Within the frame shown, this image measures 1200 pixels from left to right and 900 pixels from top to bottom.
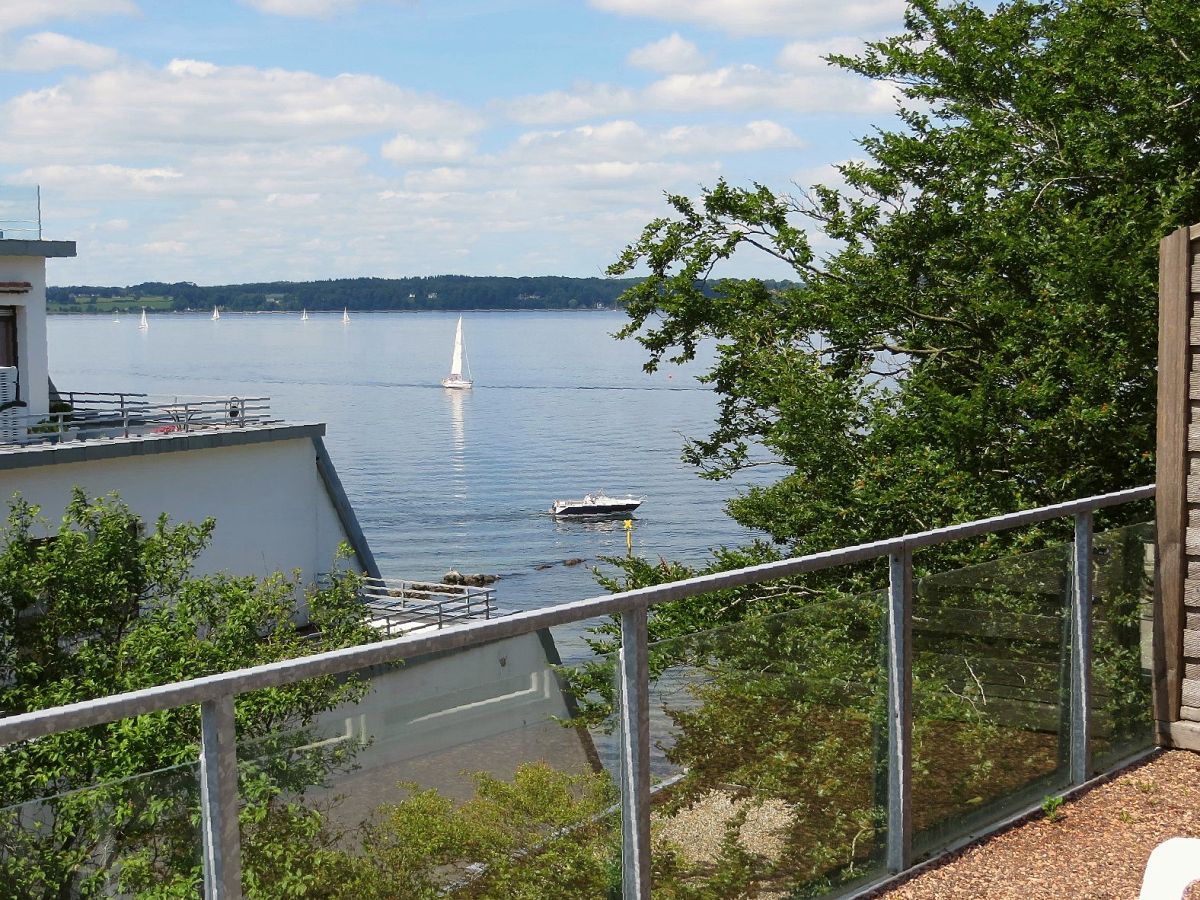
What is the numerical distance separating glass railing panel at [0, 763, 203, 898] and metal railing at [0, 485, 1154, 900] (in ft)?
0.17

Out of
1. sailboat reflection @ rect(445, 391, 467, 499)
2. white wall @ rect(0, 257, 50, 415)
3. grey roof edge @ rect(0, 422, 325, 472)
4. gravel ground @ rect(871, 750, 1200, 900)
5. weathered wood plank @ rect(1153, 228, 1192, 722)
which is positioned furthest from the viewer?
sailboat reflection @ rect(445, 391, 467, 499)

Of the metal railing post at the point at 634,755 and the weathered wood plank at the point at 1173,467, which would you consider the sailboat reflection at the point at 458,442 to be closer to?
the weathered wood plank at the point at 1173,467

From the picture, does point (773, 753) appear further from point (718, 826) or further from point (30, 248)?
point (30, 248)

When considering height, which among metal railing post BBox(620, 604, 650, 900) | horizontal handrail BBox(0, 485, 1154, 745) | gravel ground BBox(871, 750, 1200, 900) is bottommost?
gravel ground BBox(871, 750, 1200, 900)

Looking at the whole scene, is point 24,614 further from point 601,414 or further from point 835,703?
point 601,414

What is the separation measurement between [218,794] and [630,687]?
1.32 metres

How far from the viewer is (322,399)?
159 m

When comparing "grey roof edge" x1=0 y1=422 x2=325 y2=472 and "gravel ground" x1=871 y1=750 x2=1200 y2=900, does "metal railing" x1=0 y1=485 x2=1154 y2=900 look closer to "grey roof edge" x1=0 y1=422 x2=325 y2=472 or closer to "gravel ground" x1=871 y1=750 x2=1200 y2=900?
"gravel ground" x1=871 y1=750 x2=1200 y2=900

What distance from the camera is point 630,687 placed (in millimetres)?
3951

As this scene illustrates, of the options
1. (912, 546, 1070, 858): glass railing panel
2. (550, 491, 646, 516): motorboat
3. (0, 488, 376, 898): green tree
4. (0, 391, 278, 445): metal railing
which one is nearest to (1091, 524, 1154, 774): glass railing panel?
(912, 546, 1070, 858): glass railing panel

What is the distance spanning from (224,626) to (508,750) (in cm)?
1600

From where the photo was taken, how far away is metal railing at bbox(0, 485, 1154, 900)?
288 cm

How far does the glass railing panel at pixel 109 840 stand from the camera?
2.66 m

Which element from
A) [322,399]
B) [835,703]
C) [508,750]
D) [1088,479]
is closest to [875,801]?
[835,703]
